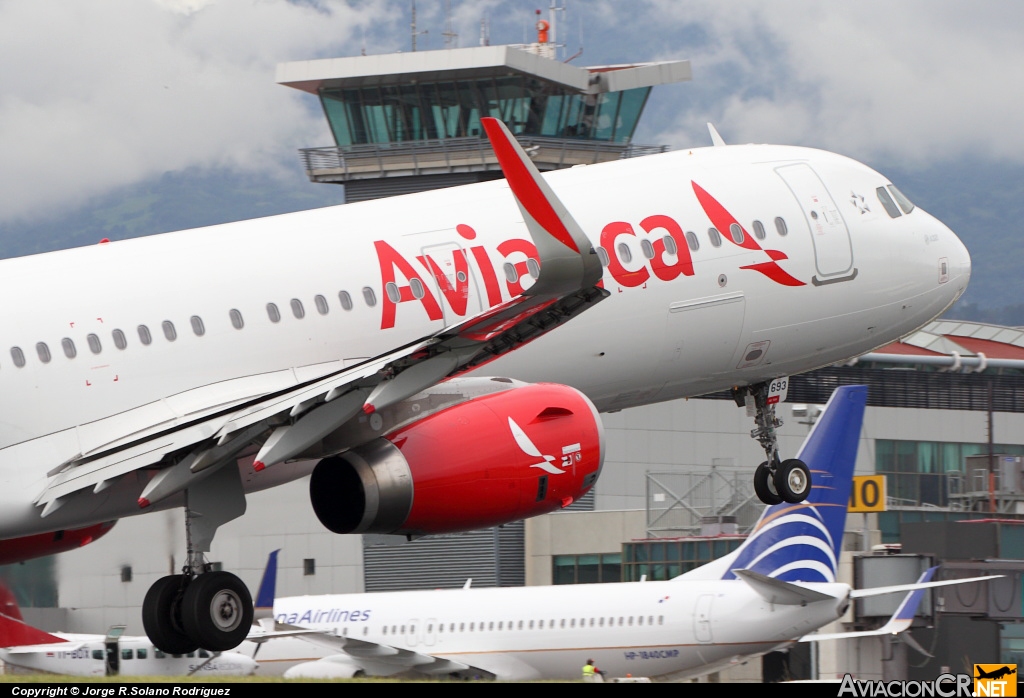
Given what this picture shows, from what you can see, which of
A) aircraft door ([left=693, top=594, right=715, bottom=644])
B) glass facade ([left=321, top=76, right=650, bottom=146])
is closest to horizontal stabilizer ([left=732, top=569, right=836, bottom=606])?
aircraft door ([left=693, top=594, right=715, bottom=644])

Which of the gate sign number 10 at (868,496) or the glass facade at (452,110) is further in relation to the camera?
the glass facade at (452,110)

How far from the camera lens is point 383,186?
51.5m

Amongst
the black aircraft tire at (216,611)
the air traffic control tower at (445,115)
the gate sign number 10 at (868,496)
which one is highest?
the air traffic control tower at (445,115)

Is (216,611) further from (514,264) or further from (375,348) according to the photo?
(514,264)

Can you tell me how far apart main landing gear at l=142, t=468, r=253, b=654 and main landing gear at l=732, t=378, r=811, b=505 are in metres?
7.32

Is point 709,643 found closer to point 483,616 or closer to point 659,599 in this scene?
point 659,599

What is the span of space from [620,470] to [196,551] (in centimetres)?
3498

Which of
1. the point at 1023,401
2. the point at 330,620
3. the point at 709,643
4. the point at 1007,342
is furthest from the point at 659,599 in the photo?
the point at 1007,342

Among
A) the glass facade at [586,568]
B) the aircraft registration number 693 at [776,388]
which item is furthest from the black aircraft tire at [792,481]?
the glass facade at [586,568]

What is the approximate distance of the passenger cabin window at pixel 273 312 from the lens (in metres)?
15.6

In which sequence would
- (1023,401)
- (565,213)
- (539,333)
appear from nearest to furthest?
(565,213), (539,333), (1023,401)

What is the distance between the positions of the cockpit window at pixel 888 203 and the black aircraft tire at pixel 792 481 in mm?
3422

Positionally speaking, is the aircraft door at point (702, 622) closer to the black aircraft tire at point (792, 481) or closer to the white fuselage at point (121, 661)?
the white fuselage at point (121, 661)

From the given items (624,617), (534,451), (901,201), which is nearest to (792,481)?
(901,201)
